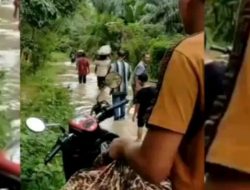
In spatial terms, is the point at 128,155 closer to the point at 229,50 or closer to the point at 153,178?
the point at 153,178

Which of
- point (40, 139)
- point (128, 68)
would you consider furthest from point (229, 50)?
point (40, 139)

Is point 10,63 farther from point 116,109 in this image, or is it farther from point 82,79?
point 116,109

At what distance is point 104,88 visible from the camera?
5.00 ft

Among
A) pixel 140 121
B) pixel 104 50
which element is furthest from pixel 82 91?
pixel 140 121

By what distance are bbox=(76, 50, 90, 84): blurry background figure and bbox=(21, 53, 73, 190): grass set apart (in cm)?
5

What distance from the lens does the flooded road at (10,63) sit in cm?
165

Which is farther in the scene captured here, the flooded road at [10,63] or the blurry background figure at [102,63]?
the flooded road at [10,63]

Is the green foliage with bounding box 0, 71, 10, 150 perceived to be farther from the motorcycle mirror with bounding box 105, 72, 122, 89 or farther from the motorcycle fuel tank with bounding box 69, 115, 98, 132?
the motorcycle mirror with bounding box 105, 72, 122, 89

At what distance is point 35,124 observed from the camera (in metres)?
1.58

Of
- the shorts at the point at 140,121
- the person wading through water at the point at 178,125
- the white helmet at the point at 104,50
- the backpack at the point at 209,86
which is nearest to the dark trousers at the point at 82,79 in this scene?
the white helmet at the point at 104,50

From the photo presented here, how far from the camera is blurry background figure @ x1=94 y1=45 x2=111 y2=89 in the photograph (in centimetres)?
150

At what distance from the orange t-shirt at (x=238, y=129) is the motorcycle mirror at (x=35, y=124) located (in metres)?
0.71

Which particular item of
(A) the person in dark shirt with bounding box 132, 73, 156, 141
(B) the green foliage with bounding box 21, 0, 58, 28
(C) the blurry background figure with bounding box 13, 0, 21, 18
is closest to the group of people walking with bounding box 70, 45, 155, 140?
(A) the person in dark shirt with bounding box 132, 73, 156, 141

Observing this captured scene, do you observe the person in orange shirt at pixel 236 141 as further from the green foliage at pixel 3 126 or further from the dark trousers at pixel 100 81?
the green foliage at pixel 3 126
